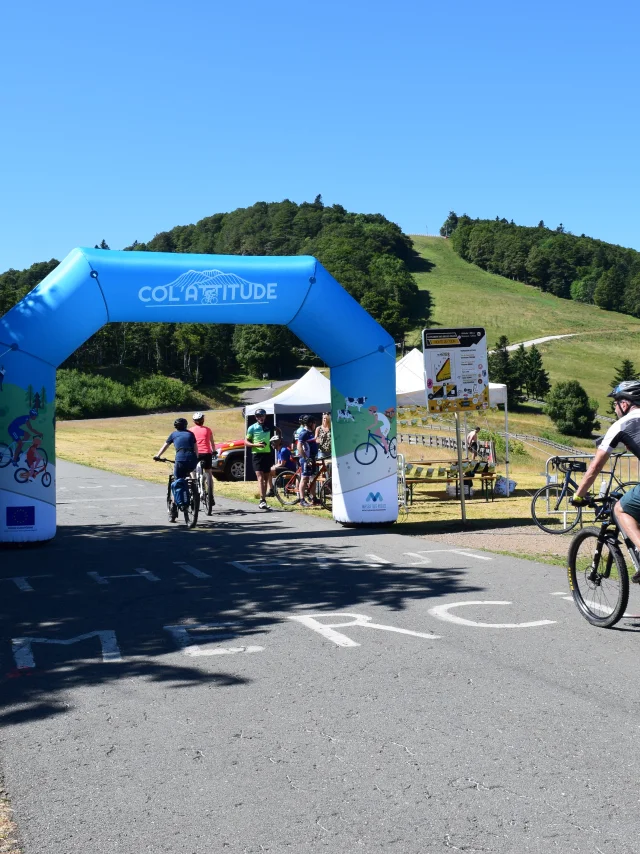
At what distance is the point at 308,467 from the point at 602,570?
11277mm

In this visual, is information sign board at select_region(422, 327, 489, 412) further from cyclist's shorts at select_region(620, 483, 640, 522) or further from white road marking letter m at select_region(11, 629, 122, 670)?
white road marking letter m at select_region(11, 629, 122, 670)

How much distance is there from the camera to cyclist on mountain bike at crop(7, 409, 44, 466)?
40.8 ft

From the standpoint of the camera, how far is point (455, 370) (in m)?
14.5

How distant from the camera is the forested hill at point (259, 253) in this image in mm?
98812

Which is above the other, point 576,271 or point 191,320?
point 576,271

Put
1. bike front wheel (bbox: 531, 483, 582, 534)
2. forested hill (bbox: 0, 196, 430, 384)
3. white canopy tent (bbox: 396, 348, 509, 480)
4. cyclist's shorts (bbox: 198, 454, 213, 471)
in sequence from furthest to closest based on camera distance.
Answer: forested hill (bbox: 0, 196, 430, 384)
white canopy tent (bbox: 396, 348, 509, 480)
cyclist's shorts (bbox: 198, 454, 213, 471)
bike front wheel (bbox: 531, 483, 582, 534)

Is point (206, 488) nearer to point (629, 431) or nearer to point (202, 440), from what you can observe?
point (202, 440)

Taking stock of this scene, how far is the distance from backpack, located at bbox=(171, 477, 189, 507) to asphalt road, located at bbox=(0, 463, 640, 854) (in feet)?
14.9

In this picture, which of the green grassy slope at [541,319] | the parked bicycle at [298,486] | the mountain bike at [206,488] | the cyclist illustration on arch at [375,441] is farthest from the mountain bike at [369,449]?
the green grassy slope at [541,319]

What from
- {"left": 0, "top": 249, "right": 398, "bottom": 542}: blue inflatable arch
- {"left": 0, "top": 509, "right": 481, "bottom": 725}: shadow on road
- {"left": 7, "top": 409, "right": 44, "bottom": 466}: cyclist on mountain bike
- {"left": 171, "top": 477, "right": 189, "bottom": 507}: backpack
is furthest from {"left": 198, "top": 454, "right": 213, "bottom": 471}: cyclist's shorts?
{"left": 7, "top": 409, "right": 44, "bottom": 466}: cyclist on mountain bike

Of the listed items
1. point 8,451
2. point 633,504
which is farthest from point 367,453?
point 633,504

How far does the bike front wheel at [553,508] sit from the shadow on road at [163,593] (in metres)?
2.49

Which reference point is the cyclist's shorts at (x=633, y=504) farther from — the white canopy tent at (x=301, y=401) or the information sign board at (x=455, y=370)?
the white canopy tent at (x=301, y=401)

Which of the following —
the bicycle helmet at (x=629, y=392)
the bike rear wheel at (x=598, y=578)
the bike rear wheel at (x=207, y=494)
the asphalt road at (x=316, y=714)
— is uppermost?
the bicycle helmet at (x=629, y=392)
